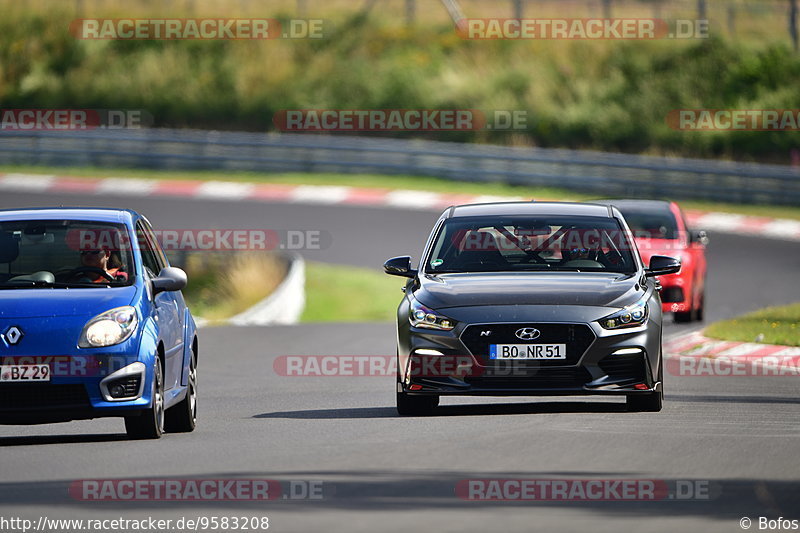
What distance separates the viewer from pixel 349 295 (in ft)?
89.2

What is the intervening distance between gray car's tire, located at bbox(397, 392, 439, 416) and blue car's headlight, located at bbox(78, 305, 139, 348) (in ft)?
7.93

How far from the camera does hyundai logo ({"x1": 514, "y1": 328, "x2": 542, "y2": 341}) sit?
1191 centimetres

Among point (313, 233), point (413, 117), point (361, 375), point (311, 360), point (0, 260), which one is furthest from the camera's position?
point (413, 117)

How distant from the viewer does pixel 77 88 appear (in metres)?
50.9

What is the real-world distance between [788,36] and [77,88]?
69.2ft

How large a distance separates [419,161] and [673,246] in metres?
18.7

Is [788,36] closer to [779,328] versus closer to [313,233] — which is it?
[313,233]

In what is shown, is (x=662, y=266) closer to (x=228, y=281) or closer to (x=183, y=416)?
(x=183, y=416)

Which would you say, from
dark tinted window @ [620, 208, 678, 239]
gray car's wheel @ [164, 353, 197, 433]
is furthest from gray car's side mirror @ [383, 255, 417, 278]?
dark tinted window @ [620, 208, 678, 239]

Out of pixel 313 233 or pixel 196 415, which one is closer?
pixel 196 415

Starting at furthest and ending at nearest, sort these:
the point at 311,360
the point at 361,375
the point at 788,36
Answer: the point at 788,36
the point at 311,360
the point at 361,375

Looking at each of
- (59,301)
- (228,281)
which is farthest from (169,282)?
(228,281)

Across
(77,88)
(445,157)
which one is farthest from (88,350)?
(77,88)

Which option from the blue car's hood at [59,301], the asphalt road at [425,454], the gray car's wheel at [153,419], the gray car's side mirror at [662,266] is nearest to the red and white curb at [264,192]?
the asphalt road at [425,454]
